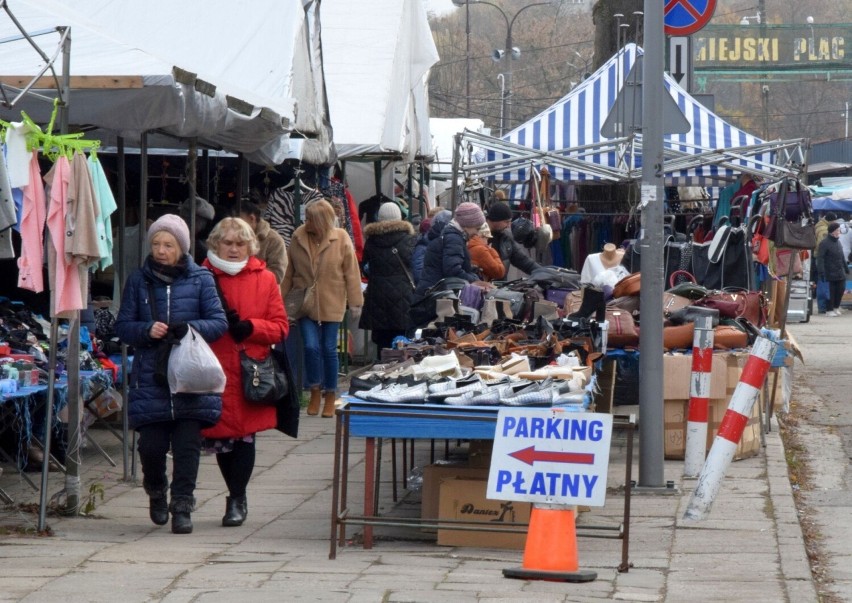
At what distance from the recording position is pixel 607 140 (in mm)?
14234

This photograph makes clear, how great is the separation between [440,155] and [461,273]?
19.4 m

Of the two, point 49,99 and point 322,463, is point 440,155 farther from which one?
point 49,99

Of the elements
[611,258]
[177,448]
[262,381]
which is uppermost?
[611,258]

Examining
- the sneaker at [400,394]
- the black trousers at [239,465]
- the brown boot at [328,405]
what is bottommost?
the brown boot at [328,405]

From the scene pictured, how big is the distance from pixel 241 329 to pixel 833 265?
21963mm

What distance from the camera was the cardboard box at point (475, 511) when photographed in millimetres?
6949

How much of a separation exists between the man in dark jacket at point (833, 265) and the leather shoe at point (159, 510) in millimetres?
22120

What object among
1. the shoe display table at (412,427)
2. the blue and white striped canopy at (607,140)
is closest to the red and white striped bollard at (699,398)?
the shoe display table at (412,427)

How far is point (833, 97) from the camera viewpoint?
78.3 meters

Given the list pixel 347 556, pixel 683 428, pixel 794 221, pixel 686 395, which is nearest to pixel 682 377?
pixel 686 395

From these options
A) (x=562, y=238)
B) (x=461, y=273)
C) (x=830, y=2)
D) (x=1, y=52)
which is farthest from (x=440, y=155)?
(x=830, y=2)

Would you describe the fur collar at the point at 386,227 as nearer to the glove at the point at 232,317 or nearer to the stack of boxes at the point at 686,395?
the stack of boxes at the point at 686,395

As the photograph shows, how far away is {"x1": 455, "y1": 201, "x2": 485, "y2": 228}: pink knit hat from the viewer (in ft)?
38.6

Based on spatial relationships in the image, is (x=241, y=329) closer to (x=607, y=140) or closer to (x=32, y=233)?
(x=32, y=233)
